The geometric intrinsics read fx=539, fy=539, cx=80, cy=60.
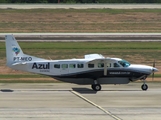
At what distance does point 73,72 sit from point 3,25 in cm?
4215

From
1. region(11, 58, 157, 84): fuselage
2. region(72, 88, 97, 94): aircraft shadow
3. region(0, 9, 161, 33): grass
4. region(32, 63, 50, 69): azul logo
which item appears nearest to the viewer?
region(72, 88, 97, 94): aircraft shadow

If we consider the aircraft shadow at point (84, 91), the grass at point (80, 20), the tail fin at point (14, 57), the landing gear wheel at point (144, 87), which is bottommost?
the aircraft shadow at point (84, 91)

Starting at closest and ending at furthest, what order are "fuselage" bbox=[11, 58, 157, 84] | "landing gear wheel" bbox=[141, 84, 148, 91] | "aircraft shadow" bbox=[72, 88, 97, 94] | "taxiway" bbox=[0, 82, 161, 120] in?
"taxiway" bbox=[0, 82, 161, 120] → "aircraft shadow" bbox=[72, 88, 97, 94] → "fuselage" bbox=[11, 58, 157, 84] → "landing gear wheel" bbox=[141, 84, 148, 91]

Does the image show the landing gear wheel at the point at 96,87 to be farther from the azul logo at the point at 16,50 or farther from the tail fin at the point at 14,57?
the azul logo at the point at 16,50

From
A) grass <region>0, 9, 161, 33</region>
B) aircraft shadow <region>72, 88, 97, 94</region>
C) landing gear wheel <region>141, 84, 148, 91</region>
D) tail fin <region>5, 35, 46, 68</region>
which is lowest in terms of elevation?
aircraft shadow <region>72, 88, 97, 94</region>

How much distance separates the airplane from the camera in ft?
112

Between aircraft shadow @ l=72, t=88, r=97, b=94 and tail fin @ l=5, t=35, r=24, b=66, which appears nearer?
aircraft shadow @ l=72, t=88, r=97, b=94

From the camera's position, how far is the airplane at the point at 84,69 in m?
34.1

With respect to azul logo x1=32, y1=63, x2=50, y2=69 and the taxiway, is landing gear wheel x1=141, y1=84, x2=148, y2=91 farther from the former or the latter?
azul logo x1=32, y1=63, x2=50, y2=69

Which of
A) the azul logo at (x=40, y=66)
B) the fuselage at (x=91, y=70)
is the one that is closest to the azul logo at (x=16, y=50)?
the azul logo at (x=40, y=66)

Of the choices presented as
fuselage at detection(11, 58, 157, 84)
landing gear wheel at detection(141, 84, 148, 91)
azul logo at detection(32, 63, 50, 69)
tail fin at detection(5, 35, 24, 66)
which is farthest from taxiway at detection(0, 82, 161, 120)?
tail fin at detection(5, 35, 24, 66)

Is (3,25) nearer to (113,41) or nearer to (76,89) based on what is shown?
(113,41)

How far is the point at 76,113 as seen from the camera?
1010 inches

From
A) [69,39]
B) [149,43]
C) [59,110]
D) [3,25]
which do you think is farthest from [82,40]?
[59,110]
